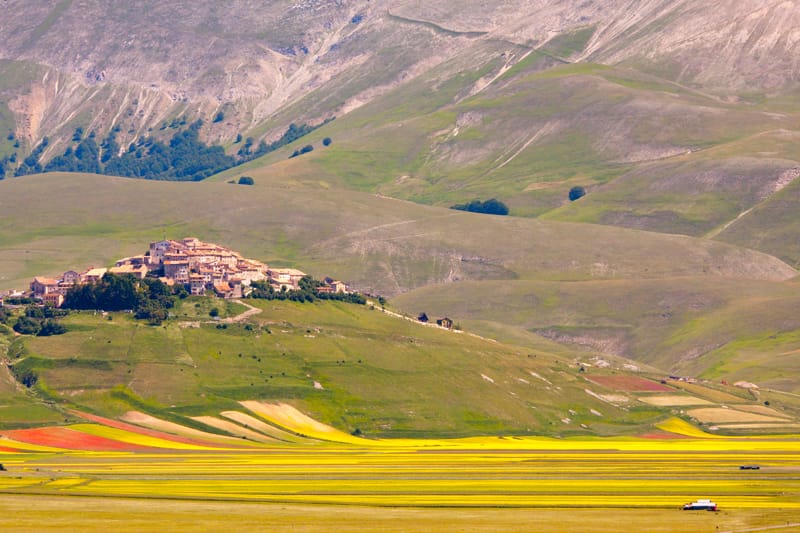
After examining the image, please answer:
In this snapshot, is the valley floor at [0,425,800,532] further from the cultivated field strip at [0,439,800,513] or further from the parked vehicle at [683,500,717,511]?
the parked vehicle at [683,500,717,511]

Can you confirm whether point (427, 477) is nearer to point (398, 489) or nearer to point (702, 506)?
point (398, 489)

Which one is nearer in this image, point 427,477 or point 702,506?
point 702,506

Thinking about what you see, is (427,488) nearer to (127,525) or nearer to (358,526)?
(358,526)

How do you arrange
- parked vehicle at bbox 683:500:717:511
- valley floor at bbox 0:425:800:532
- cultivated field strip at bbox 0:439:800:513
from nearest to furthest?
valley floor at bbox 0:425:800:532 < parked vehicle at bbox 683:500:717:511 < cultivated field strip at bbox 0:439:800:513

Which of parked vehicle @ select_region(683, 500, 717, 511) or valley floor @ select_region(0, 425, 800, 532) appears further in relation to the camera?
parked vehicle @ select_region(683, 500, 717, 511)

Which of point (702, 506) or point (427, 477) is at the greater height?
point (702, 506)

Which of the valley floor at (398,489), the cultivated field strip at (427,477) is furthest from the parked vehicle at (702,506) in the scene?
the cultivated field strip at (427,477)

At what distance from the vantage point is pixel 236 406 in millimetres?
189875

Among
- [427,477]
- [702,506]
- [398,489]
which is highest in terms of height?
[702,506]

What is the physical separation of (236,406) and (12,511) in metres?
87.5

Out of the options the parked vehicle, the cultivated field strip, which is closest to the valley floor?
the cultivated field strip

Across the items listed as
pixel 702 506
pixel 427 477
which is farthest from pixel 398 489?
pixel 702 506

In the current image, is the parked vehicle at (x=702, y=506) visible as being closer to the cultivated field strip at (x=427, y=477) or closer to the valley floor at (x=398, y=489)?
the valley floor at (x=398, y=489)

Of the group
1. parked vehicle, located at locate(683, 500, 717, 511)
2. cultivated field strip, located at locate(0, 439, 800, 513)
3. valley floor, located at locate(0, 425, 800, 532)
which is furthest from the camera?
cultivated field strip, located at locate(0, 439, 800, 513)
